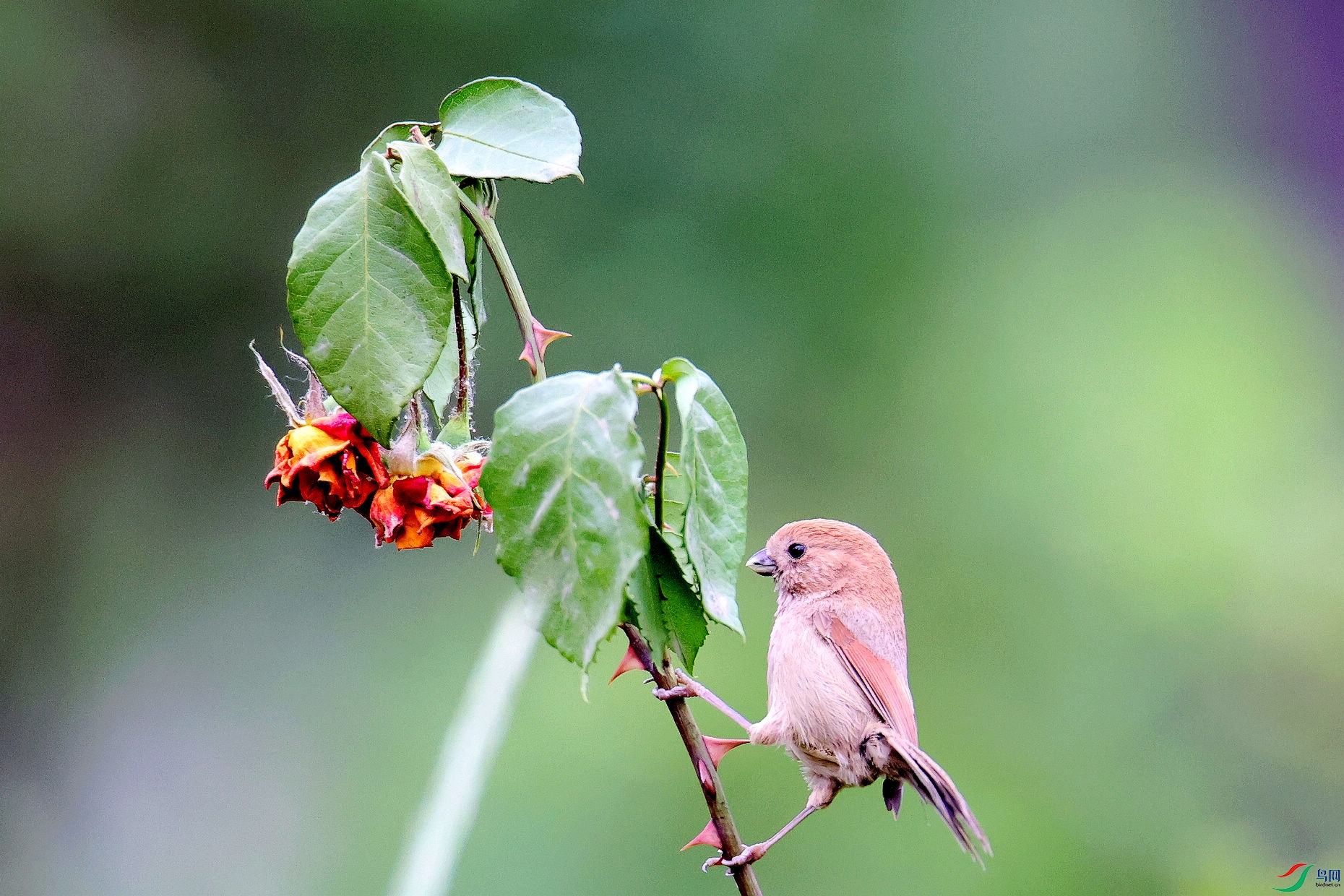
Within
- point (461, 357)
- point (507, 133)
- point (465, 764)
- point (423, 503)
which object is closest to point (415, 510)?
point (423, 503)

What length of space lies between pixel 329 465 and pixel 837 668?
0.98 metres

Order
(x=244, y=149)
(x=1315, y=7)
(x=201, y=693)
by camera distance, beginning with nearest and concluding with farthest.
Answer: (x=201, y=693), (x=244, y=149), (x=1315, y=7)

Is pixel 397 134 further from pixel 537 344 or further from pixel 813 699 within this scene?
pixel 813 699

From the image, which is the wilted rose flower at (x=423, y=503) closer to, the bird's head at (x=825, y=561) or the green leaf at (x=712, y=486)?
the green leaf at (x=712, y=486)

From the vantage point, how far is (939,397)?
365 centimetres

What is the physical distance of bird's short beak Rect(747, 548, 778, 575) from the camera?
5.59 feet

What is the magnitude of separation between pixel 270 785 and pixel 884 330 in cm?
250

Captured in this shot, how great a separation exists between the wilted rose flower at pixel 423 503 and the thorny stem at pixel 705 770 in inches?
7.2

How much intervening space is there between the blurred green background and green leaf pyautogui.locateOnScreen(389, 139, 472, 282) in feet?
7.35

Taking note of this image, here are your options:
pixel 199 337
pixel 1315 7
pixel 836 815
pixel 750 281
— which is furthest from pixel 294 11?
pixel 1315 7

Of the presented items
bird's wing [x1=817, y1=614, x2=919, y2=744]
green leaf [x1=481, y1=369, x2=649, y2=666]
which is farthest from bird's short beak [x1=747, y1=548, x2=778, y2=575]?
green leaf [x1=481, y1=369, x2=649, y2=666]

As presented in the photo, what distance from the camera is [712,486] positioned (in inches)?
35.0

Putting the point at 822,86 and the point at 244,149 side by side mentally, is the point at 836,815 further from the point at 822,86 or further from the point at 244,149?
the point at 244,149

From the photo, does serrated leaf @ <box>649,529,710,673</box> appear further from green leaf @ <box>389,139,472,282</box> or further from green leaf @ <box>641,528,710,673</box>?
green leaf @ <box>389,139,472,282</box>
